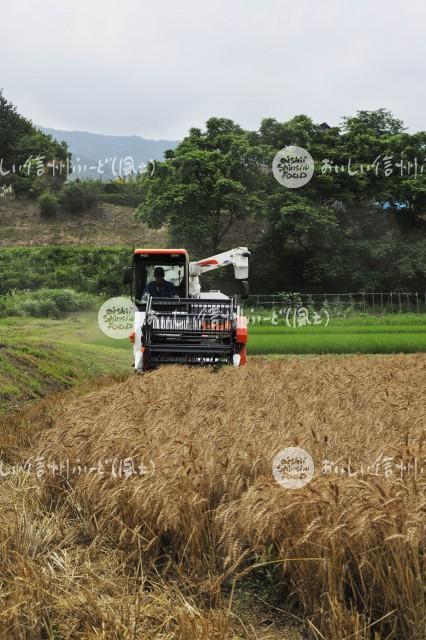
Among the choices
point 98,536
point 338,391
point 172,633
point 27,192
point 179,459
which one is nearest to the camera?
point 172,633

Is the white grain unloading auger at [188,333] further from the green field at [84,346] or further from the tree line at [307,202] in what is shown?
the tree line at [307,202]

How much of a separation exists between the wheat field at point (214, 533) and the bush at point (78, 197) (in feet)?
154

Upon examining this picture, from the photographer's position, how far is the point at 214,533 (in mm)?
4398

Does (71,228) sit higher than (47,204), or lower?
lower

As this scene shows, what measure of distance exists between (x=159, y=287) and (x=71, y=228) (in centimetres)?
3857

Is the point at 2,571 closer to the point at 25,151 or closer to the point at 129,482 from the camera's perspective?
the point at 129,482

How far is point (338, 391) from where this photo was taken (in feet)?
29.2

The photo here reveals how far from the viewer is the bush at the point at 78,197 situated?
51.8 m

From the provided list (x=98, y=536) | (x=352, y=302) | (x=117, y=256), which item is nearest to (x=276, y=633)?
(x=98, y=536)

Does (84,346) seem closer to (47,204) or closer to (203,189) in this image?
(203,189)

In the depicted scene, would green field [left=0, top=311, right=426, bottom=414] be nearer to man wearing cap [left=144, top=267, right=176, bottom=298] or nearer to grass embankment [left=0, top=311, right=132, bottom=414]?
grass embankment [left=0, top=311, right=132, bottom=414]

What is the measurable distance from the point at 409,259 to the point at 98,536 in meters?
39.2

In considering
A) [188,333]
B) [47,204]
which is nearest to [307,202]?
[47,204]

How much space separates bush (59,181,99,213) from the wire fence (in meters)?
16.3
